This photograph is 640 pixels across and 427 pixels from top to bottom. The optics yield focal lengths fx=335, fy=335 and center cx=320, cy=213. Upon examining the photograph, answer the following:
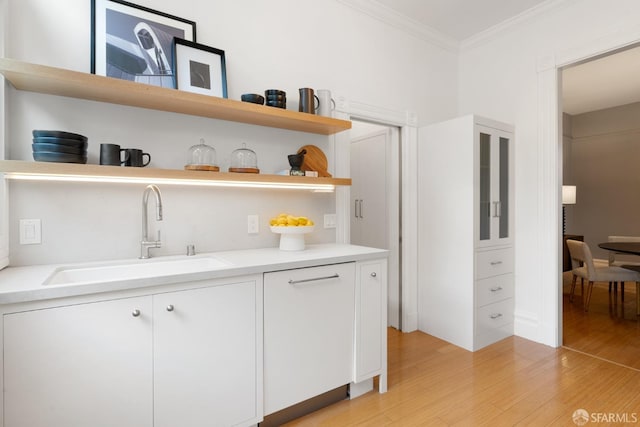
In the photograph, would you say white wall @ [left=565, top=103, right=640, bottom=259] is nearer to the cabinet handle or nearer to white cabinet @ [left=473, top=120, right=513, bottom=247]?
white cabinet @ [left=473, top=120, right=513, bottom=247]

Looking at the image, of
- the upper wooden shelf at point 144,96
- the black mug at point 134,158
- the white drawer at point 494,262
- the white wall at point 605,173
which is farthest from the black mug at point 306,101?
the white wall at point 605,173

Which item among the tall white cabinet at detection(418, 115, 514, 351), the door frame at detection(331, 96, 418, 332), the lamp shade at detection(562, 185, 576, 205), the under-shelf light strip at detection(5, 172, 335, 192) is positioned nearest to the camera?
the under-shelf light strip at detection(5, 172, 335, 192)

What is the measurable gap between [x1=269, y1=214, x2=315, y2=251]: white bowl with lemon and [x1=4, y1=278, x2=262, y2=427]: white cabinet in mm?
529

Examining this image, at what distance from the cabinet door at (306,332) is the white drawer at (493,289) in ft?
4.71

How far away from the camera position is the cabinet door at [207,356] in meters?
1.47

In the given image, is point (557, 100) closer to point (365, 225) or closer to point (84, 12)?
point (365, 225)

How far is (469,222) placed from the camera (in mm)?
2805

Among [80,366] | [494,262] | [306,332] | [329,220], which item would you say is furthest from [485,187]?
[80,366]

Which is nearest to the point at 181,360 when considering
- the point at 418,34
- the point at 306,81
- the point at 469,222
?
the point at 306,81

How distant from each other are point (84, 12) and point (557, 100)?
11.4 ft

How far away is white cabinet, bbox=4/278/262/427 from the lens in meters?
1.23

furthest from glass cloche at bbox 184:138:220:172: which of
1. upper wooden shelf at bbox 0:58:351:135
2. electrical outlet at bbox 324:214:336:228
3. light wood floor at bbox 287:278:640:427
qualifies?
light wood floor at bbox 287:278:640:427

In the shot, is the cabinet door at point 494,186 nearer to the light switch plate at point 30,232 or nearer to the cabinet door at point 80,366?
the cabinet door at point 80,366

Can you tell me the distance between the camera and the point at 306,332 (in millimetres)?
1861
